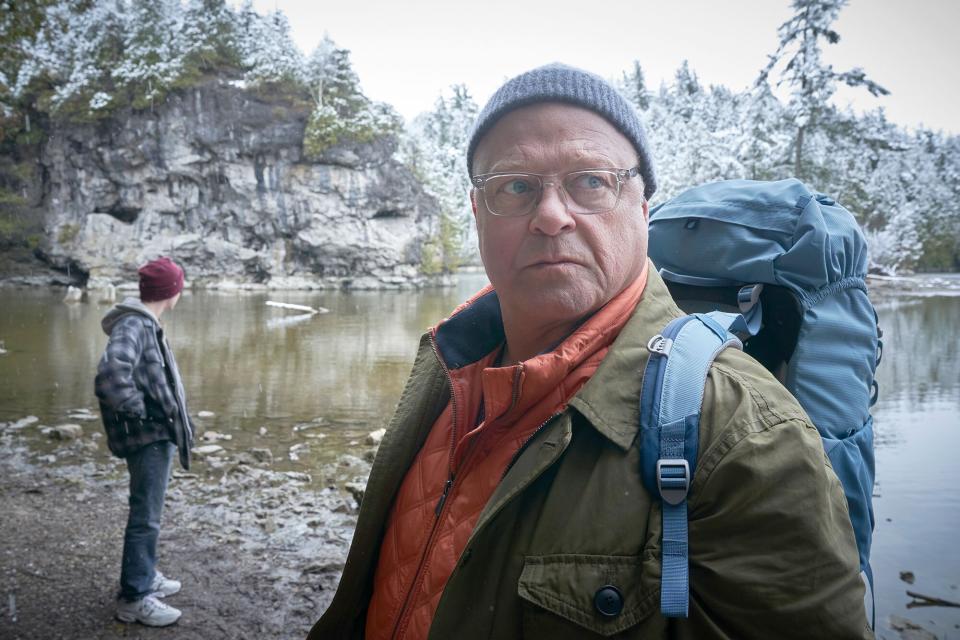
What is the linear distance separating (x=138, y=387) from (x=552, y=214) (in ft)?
11.3

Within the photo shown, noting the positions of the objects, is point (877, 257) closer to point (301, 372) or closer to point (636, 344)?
point (301, 372)

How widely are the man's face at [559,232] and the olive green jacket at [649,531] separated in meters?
0.22

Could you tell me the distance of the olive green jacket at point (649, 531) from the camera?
1013 mm

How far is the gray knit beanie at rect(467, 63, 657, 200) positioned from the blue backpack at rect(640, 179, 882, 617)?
24.6 inches

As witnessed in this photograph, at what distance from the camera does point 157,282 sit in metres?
4.27

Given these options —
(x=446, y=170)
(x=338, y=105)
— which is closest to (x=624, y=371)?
(x=338, y=105)

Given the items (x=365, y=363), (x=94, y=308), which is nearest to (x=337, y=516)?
(x=365, y=363)

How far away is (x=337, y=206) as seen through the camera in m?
47.2

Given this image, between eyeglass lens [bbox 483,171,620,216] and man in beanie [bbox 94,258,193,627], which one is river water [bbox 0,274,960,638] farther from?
eyeglass lens [bbox 483,171,620,216]

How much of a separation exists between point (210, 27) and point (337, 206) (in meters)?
19.7

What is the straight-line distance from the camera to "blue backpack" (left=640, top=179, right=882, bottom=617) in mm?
1958

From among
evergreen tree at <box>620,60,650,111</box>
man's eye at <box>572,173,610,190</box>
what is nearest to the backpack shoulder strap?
man's eye at <box>572,173,610,190</box>

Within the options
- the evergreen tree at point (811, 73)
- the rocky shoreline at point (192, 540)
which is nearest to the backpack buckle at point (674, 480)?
the rocky shoreline at point (192, 540)

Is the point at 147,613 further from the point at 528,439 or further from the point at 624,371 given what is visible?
the point at 624,371
